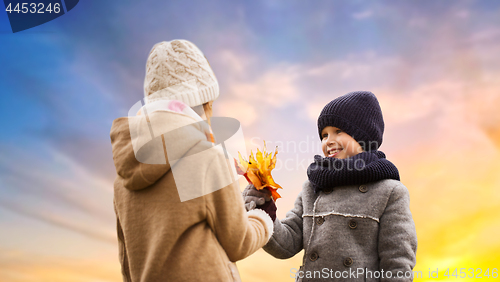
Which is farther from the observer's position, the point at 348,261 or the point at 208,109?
the point at 348,261

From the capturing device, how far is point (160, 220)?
1438 millimetres

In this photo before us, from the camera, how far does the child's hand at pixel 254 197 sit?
6.71 ft

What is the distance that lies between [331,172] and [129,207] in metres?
1.28

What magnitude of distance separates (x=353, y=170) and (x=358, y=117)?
39 centimetres

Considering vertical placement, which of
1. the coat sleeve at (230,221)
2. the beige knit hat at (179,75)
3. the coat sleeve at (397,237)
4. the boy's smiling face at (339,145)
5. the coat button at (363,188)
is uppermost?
the beige knit hat at (179,75)

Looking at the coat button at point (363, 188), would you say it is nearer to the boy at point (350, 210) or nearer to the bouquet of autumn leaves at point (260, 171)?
the boy at point (350, 210)

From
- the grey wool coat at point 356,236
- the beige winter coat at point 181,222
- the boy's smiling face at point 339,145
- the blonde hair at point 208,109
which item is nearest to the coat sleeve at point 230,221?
the beige winter coat at point 181,222

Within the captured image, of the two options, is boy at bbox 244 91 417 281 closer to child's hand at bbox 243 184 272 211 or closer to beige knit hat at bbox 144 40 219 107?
child's hand at bbox 243 184 272 211

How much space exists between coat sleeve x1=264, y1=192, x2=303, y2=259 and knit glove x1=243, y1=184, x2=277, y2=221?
0.18 m

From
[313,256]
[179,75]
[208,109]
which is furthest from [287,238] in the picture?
[179,75]

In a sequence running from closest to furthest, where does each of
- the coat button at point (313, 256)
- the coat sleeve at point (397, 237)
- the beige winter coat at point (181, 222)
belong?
1. the beige winter coat at point (181, 222)
2. the coat sleeve at point (397, 237)
3. the coat button at point (313, 256)

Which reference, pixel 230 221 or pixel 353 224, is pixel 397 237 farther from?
pixel 230 221

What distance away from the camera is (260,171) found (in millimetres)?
2117

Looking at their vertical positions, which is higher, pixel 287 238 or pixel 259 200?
pixel 259 200
